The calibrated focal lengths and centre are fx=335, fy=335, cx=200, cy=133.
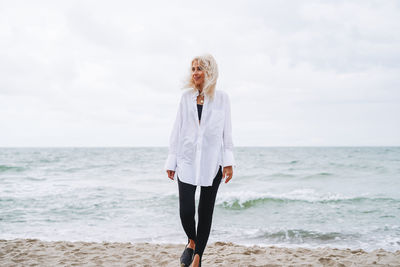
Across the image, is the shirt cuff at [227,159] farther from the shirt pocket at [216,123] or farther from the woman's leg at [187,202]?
the woman's leg at [187,202]

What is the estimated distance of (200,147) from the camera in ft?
9.12

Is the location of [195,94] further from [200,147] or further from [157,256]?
[157,256]

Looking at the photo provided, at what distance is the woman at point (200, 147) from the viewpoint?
2.80 meters

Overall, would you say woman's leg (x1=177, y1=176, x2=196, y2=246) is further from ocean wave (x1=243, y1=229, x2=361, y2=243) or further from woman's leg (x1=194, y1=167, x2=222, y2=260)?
ocean wave (x1=243, y1=229, x2=361, y2=243)

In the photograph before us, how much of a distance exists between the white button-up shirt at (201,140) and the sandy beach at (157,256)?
6.42 feet

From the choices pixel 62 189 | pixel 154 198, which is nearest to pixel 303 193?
pixel 154 198

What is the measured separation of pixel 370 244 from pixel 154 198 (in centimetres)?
719

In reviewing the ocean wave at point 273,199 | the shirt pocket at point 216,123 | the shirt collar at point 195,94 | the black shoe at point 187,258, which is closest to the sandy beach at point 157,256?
the black shoe at point 187,258

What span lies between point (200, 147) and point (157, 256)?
2.56 metres

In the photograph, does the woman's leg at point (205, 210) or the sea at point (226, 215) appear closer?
the woman's leg at point (205, 210)

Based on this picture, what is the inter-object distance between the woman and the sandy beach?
1.64 metres

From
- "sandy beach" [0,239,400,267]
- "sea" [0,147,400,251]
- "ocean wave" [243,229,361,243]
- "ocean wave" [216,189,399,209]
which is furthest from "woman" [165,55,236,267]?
"ocean wave" [216,189,399,209]

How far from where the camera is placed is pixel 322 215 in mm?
8742

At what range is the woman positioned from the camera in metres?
2.80
